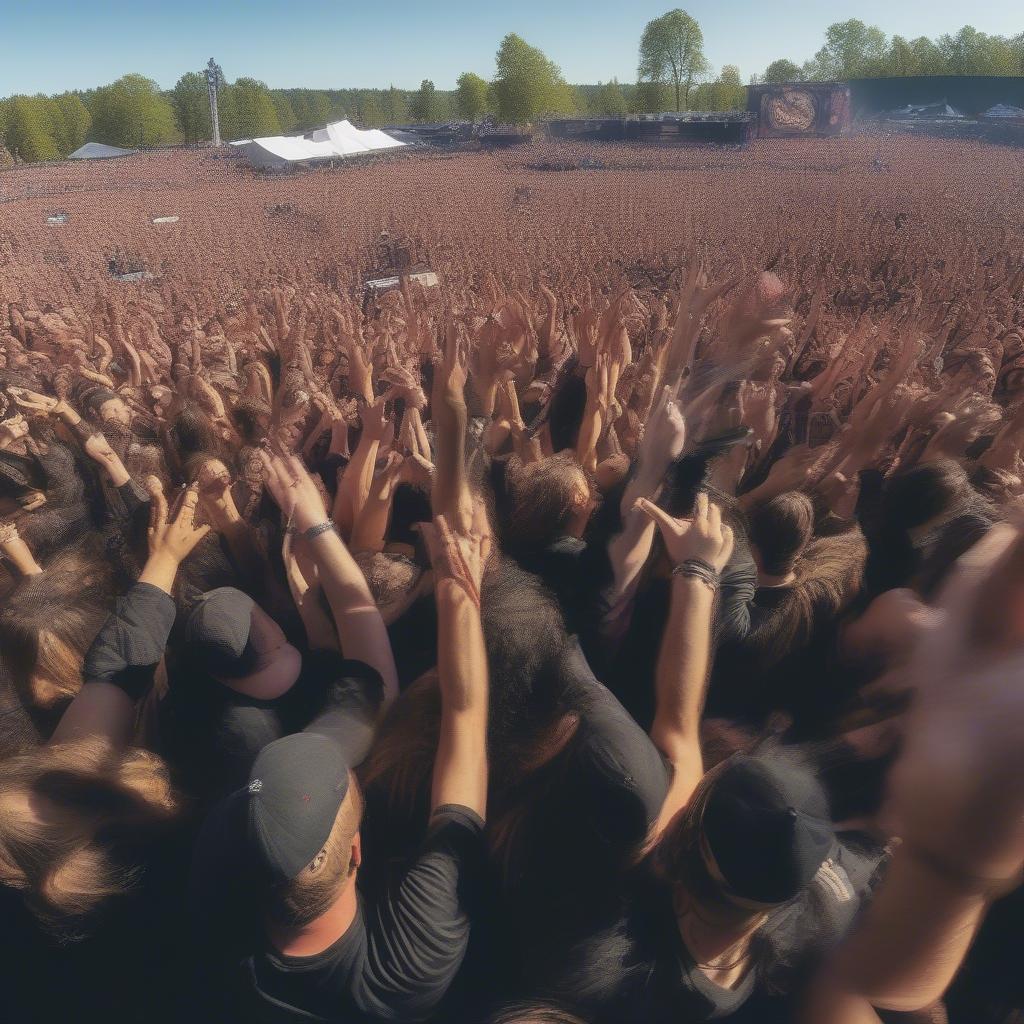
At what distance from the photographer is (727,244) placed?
9.55 metres

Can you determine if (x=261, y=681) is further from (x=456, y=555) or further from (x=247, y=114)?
(x=247, y=114)

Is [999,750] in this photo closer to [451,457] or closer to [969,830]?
[969,830]

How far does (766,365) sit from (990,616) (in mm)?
2625

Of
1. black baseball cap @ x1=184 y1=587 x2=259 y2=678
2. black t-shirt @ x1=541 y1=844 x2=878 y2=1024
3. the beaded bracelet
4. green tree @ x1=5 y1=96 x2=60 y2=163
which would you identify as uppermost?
green tree @ x1=5 y1=96 x2=60 y2=163

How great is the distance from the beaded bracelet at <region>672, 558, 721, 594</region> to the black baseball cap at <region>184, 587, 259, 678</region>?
106 centimetres

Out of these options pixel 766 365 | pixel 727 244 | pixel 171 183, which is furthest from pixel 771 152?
pixel 766 365

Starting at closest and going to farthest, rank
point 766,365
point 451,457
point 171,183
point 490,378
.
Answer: point 451,457, point 490,378, point 766,365, point 171,183

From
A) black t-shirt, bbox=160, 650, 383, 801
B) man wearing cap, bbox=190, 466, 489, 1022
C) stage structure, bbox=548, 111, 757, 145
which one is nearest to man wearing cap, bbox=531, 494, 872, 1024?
man wearing cap, bbox=190, 466, 489, 1022

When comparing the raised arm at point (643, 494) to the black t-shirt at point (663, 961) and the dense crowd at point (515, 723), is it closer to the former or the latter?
the dense crowd at point (515, 723)

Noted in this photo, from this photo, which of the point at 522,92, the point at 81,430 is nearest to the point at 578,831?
the point at 81,430

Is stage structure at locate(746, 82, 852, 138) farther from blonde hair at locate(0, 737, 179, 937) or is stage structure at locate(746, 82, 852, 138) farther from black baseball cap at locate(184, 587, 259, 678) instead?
blonde hair at locate(0, 737, 179, 937)

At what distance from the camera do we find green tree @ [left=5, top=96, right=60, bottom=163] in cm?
4353

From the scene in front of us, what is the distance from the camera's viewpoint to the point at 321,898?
3.30ft

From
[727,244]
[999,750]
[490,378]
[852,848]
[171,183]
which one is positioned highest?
[171,183]
